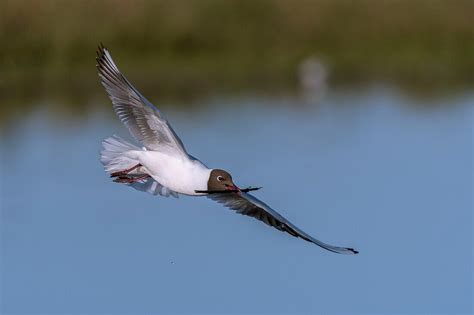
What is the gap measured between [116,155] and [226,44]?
10269mm

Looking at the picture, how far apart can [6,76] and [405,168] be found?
15.9 ft

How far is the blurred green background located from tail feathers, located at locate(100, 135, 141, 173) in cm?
713

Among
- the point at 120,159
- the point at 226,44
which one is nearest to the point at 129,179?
the point at 120,159

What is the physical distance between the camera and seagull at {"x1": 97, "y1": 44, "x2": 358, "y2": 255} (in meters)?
6.62

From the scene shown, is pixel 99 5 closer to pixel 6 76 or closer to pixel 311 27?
pixel 6 76

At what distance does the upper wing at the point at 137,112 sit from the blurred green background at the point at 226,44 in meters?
7.15

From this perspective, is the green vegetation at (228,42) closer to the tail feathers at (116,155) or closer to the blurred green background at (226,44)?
the blurred green background at (226,44)

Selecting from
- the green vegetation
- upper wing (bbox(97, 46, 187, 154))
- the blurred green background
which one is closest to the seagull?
upper wing (bbox(97, 46, 187, 154))

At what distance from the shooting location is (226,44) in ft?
55.8

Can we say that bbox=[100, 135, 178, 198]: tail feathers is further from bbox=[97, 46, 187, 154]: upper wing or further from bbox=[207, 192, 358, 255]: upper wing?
bbox=[207, 192, 358, 255]: upper wing

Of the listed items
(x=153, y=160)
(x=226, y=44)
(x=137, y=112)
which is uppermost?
(x=226, y=44)

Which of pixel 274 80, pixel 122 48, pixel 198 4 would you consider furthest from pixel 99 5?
pixel 274 80

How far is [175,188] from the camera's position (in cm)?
661

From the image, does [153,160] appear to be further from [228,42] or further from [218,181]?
[228,42]
